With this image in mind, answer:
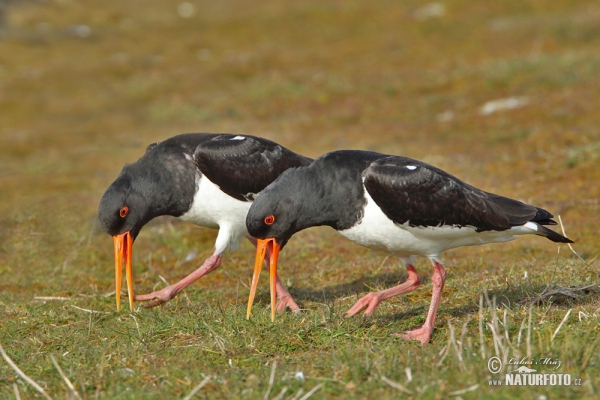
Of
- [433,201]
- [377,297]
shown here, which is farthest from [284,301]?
[433,201]

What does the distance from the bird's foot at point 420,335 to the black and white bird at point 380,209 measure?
31 mm

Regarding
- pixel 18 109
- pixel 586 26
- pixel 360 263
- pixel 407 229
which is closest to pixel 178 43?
pixel 18 109

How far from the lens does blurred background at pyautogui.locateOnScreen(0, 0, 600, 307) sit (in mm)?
11750

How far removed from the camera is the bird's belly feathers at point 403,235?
259 inches

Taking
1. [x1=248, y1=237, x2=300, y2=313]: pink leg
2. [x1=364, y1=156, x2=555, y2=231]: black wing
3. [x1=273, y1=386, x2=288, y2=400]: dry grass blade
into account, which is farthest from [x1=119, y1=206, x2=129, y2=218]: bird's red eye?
[x1=273, y1=386, x2=288, y2=400]: dry grass blade

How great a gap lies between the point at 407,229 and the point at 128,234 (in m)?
3.08

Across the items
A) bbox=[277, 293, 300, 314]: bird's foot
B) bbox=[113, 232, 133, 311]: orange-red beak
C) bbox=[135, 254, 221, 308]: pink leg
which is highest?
bbox=[113, 232, 133, 311]: orange-red beak

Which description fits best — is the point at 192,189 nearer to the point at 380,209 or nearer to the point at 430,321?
the point at 380,209

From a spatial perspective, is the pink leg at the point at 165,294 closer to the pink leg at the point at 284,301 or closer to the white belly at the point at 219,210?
the white belly at the point at 219,210

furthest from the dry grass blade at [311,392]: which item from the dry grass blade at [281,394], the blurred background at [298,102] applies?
the blurred background at [298,102]

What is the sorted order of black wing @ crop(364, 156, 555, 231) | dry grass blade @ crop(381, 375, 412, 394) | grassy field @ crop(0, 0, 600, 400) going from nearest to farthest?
dry grass blade @ crop(381, 375, 412, 394), grassy field @ crop(0, 0, 600, 400), black wing @ crop(364, 156, 555, 231)

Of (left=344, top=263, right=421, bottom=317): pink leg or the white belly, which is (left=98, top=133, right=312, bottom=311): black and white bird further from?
(left=344, top=263, right=421, bottom=317): pink leg

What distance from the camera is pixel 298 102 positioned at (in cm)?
2425

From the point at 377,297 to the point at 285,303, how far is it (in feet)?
4.45
